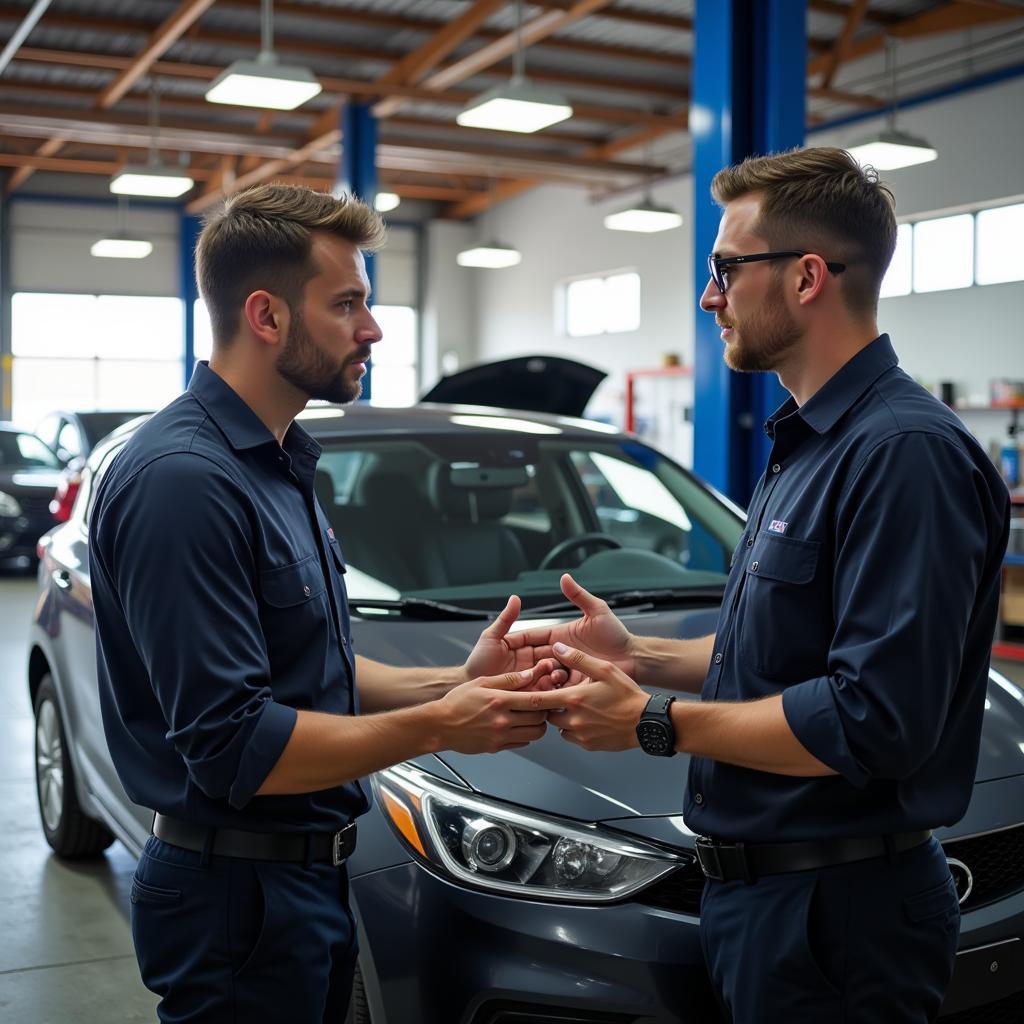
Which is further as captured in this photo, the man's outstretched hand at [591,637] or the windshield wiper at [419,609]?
the windshield wiper at [419,609]

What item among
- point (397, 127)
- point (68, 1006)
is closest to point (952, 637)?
point (68, 1006)

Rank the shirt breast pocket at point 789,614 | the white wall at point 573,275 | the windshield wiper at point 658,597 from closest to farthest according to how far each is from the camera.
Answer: the shirt breast pocket at point 789,614
the windshield wiper at point 658,597
the white wall at point 573,275

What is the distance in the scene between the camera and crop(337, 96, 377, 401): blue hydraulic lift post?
1284 centimetres

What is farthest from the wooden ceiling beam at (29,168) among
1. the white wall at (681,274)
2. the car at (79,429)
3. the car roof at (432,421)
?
the car roof at (432,421)

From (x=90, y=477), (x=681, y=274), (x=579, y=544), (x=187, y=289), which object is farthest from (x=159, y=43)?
(x=579, y=544)

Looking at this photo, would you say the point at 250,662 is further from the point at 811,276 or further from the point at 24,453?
the point at 24,453

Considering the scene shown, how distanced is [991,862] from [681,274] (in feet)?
49.8

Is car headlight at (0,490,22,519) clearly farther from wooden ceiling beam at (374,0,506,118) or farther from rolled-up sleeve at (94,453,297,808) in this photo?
rolled-up sleeve at (94,453,297,808)

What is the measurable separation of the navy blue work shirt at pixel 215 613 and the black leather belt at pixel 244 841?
0.06 ft

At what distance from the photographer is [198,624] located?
155 centimetres

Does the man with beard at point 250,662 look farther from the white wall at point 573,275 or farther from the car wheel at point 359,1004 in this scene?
the white wall at point 573,275

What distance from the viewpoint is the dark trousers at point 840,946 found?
1.64 m

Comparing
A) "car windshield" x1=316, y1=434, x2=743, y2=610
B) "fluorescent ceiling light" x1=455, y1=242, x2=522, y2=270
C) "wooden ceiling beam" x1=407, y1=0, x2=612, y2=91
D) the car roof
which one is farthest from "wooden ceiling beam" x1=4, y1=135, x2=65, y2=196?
"car windshield" x1=316, y1=434, x2=743, y2=610

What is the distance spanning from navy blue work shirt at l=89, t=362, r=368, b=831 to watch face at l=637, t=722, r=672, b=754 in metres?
0.44
